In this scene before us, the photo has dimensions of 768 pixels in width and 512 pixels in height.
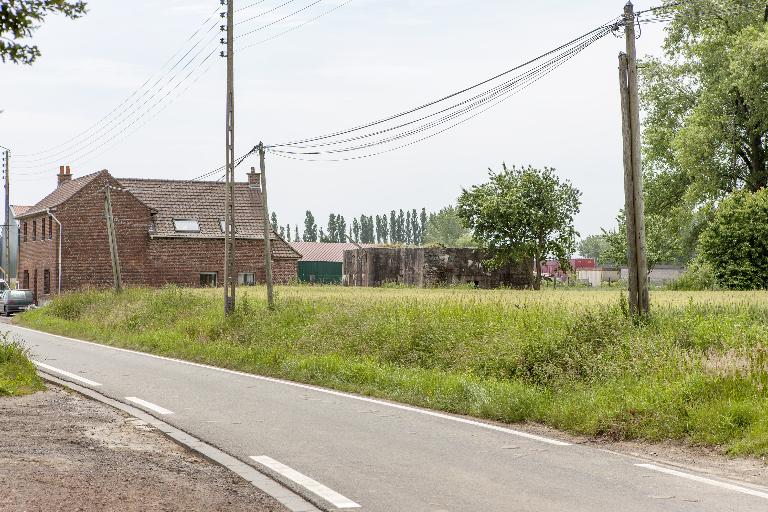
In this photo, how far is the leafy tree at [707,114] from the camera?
4066cm

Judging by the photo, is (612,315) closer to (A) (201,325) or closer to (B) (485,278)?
(A) (201,325)

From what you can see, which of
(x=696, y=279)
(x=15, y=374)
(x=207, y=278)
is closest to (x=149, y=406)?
(x=15, y=374)

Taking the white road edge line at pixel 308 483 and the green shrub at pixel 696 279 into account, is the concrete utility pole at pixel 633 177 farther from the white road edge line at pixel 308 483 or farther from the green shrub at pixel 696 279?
the green shrub at pixel 696 279

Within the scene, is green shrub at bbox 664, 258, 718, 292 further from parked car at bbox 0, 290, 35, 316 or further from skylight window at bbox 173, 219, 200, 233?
A: parked car at bbox 0, 290, 35, 316

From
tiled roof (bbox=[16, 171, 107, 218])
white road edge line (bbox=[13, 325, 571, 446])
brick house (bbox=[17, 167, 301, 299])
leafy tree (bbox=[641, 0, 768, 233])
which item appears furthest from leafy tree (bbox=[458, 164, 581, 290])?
white road edge line (bbox=[13, 325, 571, 446])

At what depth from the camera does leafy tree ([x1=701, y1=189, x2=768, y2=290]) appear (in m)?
38.2

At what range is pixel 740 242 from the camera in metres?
39.4

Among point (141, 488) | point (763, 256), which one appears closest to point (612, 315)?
point (141, 488)

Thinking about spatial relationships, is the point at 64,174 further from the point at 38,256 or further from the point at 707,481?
the point at 707,481

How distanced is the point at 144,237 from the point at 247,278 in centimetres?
739

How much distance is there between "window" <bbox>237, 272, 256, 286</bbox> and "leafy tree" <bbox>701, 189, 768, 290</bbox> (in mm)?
31100

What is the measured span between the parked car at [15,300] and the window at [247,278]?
44.3ft

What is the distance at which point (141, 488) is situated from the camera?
280 inches

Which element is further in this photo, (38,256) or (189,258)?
(38,256)
